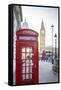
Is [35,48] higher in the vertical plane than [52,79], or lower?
higher

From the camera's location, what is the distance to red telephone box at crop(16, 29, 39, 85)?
154 cm

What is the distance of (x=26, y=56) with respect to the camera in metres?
1.55

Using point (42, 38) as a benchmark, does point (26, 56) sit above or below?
below

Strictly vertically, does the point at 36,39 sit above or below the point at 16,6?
below

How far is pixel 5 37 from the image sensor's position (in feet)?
5.01

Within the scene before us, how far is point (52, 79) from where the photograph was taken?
5.24ft

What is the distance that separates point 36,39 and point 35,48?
0.22ft

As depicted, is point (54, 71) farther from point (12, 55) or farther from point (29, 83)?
point (12, 55)

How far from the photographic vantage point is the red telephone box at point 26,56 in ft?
5.04

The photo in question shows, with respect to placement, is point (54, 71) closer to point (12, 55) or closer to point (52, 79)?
point (52, 79)
